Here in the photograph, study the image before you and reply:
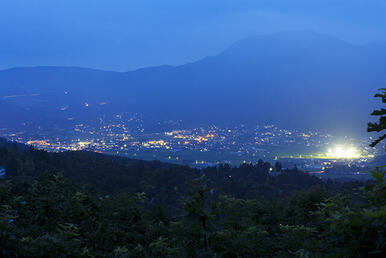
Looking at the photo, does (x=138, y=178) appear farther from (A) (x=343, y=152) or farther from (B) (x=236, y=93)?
(B) (x=236, y=93)

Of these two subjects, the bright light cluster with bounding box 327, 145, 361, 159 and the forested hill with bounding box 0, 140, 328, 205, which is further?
the bright light cluster with bounding box 327, 145, 361, 159

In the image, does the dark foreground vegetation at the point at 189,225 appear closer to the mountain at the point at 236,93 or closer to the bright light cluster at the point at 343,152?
the bright light cluster at the point at 343,152

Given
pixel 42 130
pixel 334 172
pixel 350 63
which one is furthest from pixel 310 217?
pixel 350 63

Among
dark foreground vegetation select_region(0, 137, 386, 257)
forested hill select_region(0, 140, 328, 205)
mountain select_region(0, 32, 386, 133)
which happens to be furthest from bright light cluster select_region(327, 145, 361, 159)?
dark foreground vegetation select_region(0, 137, 386, 257)

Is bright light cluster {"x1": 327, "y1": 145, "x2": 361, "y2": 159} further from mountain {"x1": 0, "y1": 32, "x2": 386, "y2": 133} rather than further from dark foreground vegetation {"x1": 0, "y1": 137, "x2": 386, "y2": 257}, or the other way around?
dark foreground vegetation {"x1": 0, "y1": 137, "x2": 386, "y2": 257}

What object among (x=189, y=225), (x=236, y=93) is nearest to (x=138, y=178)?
(x=189, y=225)

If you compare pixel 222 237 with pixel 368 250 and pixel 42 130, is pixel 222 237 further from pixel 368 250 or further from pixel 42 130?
pixel 42 130
